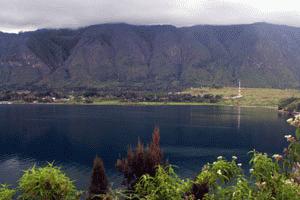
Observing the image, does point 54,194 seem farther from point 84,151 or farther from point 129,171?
point 84,151

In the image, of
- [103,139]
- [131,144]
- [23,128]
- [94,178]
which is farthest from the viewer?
[23,128]

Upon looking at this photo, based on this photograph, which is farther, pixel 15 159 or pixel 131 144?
pixel 131 144

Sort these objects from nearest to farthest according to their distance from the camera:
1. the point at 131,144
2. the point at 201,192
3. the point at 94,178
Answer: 1. the point at 201,192
2. the point at 94,178
3. the point at 131,144

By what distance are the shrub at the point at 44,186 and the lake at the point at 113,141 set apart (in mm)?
61150

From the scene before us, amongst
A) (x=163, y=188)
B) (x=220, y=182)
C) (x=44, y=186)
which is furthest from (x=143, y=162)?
(x=220, y=182)

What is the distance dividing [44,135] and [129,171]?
9289 centimetres

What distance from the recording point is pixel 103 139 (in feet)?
470

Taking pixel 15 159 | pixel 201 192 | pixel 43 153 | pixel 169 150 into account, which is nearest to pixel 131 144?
pixel 169 150

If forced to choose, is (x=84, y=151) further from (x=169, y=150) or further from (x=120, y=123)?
(x=120, y=123)

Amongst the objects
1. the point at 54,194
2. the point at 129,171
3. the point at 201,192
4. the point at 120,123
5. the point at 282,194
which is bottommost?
the point at 120,123

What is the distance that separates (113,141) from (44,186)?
4778 inches

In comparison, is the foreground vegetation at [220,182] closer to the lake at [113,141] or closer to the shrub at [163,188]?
the shrub at [163,188]

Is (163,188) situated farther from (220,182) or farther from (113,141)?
(113,141)

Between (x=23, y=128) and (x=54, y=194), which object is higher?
(x=54, y=194)
